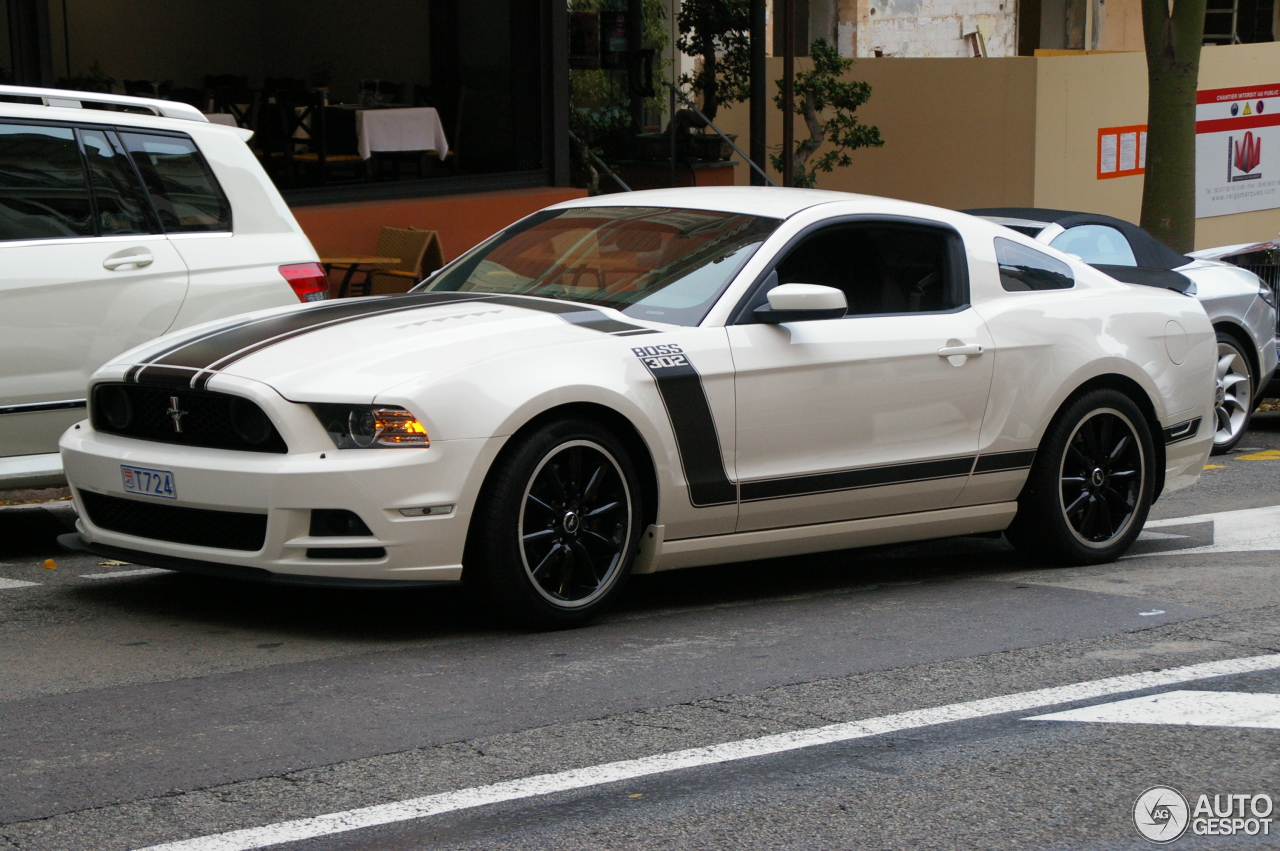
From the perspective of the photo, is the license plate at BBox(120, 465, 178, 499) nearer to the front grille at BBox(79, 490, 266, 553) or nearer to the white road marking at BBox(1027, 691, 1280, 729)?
the front grille at BBox(79, 490, 266, 553)

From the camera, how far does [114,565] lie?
6.92 meters

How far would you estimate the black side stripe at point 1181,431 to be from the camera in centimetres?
749

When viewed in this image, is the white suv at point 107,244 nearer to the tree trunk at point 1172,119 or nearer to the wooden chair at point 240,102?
the wooden chair at point 240,102

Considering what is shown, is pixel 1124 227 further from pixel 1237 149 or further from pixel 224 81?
pixel 1237 149

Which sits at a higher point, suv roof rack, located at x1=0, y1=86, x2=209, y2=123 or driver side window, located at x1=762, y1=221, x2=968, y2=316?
suv roof rack, located at x1=0, y1=86, x2=209, y2=123

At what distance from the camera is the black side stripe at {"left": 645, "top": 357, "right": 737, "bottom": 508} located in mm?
5867

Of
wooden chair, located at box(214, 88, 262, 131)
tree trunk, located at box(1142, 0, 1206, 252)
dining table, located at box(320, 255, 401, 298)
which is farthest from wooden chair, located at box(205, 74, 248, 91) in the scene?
tree trunk, located at box(1142, 0, 1206, 252)

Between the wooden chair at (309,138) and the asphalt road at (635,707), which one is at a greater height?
the wooden chair at (309,138)

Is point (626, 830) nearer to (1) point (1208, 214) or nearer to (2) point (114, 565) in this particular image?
(2) point (114, 565)

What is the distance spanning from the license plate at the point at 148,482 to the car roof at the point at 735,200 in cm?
237

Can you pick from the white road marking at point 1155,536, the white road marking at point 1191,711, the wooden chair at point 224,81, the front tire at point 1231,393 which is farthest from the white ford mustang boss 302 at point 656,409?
the wooden chair at point 224,81

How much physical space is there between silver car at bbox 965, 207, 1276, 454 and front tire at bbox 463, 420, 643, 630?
5746 millimetres

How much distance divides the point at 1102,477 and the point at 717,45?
11499mm

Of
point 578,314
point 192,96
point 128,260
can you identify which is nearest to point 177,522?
point 578,314
